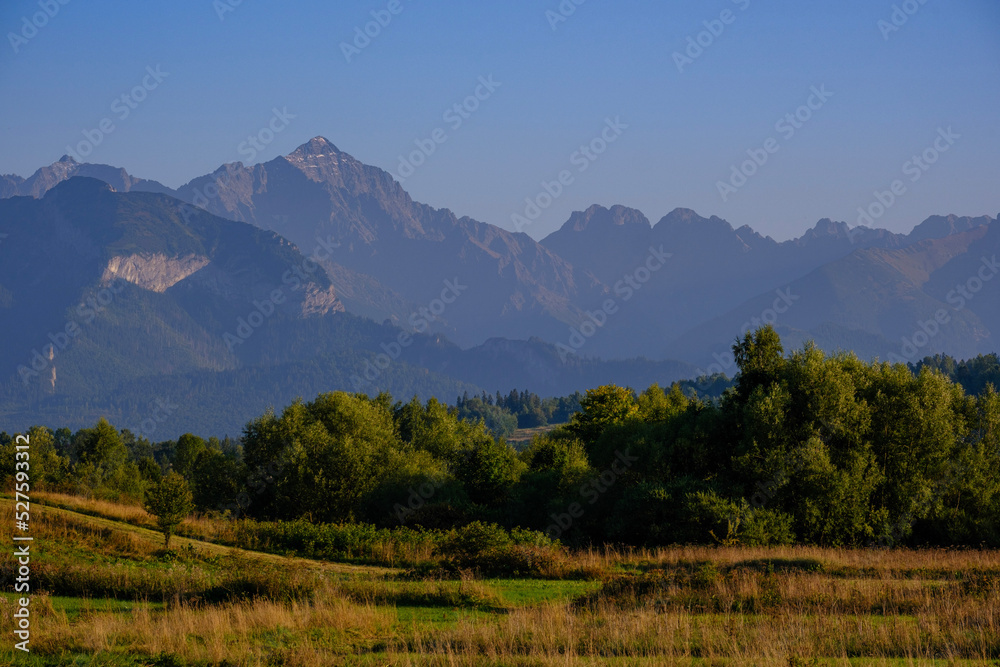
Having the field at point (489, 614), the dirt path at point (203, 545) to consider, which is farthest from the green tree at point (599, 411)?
the field at point (489, 614)

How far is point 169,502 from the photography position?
27.7 m

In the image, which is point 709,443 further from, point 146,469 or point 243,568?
point 146,469

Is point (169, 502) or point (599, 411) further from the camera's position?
point (599, 411)

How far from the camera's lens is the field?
44.4ft

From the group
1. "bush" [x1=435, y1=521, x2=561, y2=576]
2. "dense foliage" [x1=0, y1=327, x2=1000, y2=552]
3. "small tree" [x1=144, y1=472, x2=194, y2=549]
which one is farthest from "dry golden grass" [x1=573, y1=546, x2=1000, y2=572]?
"small tree" [x1=144, y1=472, x2=194, y2=549]

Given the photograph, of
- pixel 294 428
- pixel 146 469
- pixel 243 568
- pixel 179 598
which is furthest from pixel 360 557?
pixel 146 469

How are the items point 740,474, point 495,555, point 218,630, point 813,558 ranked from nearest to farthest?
point 218,630
point 495,555
point 813,558
point 740,474

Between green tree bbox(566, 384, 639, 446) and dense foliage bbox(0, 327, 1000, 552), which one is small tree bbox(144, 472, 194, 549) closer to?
dense foliage bbox(0, 327, 1000, 552)

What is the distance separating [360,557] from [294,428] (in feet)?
98.4

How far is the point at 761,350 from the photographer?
1812 inches

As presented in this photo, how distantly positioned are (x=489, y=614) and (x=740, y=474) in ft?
89.5

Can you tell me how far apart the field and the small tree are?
2042 millimetres

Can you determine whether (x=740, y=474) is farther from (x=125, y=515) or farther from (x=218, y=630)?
(x=218, y=630)

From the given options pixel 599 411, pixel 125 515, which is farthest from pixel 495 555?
pixel 599 411
